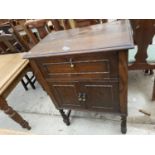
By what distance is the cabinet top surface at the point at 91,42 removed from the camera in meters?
0.84

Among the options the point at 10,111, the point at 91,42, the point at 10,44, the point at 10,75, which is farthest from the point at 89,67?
the point at 10,44

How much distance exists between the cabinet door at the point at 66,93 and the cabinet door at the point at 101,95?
7 centimetres

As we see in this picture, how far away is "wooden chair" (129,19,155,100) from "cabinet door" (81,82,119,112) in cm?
43

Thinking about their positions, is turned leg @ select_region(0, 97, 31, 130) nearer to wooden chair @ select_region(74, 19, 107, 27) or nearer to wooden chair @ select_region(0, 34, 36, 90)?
wooden chair @ select_region(0, 34, 36, 90)

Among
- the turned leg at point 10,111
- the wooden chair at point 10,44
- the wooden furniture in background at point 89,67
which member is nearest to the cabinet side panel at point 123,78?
the wooden furniture in background at point 89,67

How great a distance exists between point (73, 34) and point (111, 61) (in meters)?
0.44

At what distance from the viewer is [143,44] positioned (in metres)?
1.22

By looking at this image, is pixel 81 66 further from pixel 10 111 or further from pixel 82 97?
pixel 10 111

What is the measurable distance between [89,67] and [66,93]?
355mm

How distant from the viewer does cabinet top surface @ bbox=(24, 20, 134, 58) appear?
839 millimetres

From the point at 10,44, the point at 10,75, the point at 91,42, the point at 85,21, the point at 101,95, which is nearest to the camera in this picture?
the point at 91,42

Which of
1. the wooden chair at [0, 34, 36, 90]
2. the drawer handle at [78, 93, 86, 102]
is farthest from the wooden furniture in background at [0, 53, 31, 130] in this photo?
the drawer handle at [78, 93, 86, 102]
